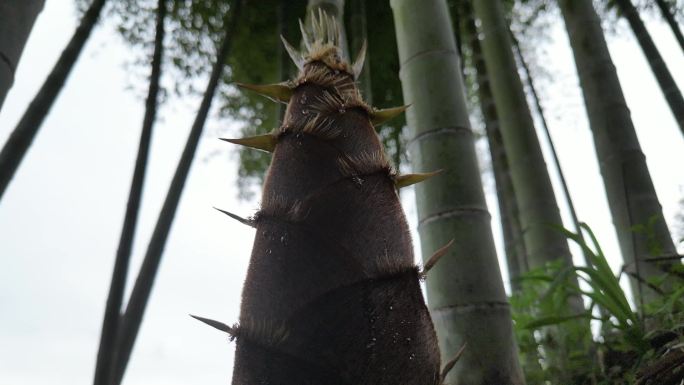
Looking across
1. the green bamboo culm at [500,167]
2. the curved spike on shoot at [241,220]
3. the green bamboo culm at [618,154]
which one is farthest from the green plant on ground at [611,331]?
the green bamboo culm at [500,167]

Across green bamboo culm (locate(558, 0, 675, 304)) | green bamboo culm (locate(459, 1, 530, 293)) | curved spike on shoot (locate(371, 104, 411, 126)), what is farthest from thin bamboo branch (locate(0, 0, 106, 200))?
green bamboo culm (locate(459, 1, 530, 293))

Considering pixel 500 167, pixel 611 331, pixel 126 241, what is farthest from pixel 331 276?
pixel 500 167

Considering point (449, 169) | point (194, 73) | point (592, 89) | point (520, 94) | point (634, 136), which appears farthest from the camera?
point (194, 73)

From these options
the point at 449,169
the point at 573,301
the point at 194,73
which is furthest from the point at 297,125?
the point at 194,73

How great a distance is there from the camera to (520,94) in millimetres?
3324

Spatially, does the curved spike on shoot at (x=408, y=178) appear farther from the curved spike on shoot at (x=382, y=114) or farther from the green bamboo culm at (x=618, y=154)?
the green bamboo culm at (x=618, y=154)

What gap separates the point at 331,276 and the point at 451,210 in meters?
0.75

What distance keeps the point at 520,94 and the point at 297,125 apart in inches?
111

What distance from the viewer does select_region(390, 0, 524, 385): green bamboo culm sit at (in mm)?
1172

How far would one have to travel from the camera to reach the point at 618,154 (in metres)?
2.25

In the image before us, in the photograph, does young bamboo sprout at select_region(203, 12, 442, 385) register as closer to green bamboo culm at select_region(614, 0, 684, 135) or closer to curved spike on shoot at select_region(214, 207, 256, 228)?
curved spike on shoot at select_region(214, 207, 256, 228)

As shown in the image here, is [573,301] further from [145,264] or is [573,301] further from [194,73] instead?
[194,73]

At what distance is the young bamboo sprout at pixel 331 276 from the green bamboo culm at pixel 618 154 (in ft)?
4.62

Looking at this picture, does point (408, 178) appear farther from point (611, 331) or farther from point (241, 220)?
point (611, 331)
